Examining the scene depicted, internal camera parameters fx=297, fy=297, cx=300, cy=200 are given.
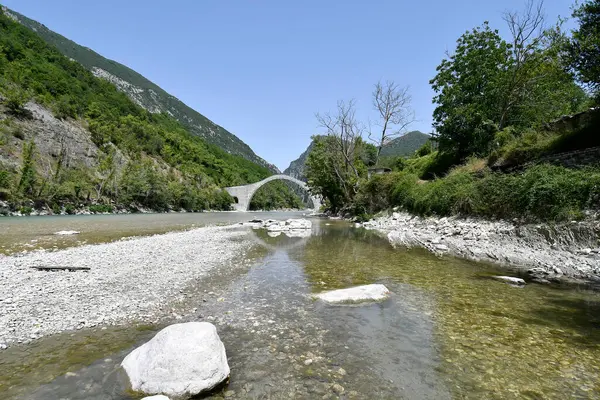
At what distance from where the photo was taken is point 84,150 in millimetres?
58875

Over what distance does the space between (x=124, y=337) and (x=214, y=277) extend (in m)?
3.32

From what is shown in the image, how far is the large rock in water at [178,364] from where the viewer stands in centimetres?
281

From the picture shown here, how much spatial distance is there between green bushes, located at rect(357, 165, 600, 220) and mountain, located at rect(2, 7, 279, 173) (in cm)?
14757

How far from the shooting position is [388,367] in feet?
11.3

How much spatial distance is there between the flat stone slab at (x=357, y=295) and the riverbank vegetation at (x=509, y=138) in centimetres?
639

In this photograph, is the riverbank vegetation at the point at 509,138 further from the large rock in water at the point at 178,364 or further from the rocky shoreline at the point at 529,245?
the large rock in water at the point at 178,364

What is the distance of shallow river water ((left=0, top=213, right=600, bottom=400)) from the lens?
9.83 ft

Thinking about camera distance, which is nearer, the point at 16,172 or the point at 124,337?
the point at 124,337

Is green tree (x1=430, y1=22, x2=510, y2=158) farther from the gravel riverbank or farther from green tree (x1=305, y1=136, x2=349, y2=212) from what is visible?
the gravel riverbank

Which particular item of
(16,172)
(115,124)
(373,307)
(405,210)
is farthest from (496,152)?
(115,124)

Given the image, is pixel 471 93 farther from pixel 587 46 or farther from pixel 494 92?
pixel 587 46

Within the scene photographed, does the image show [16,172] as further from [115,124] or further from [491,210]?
[491,210]

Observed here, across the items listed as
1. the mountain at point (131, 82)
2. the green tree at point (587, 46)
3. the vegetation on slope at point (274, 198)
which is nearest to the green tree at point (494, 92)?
the green tree at point (587, 46)

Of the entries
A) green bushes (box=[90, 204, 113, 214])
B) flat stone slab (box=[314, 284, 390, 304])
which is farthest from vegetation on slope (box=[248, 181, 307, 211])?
flat stone slab (box=[314, 284, 390, 304])
